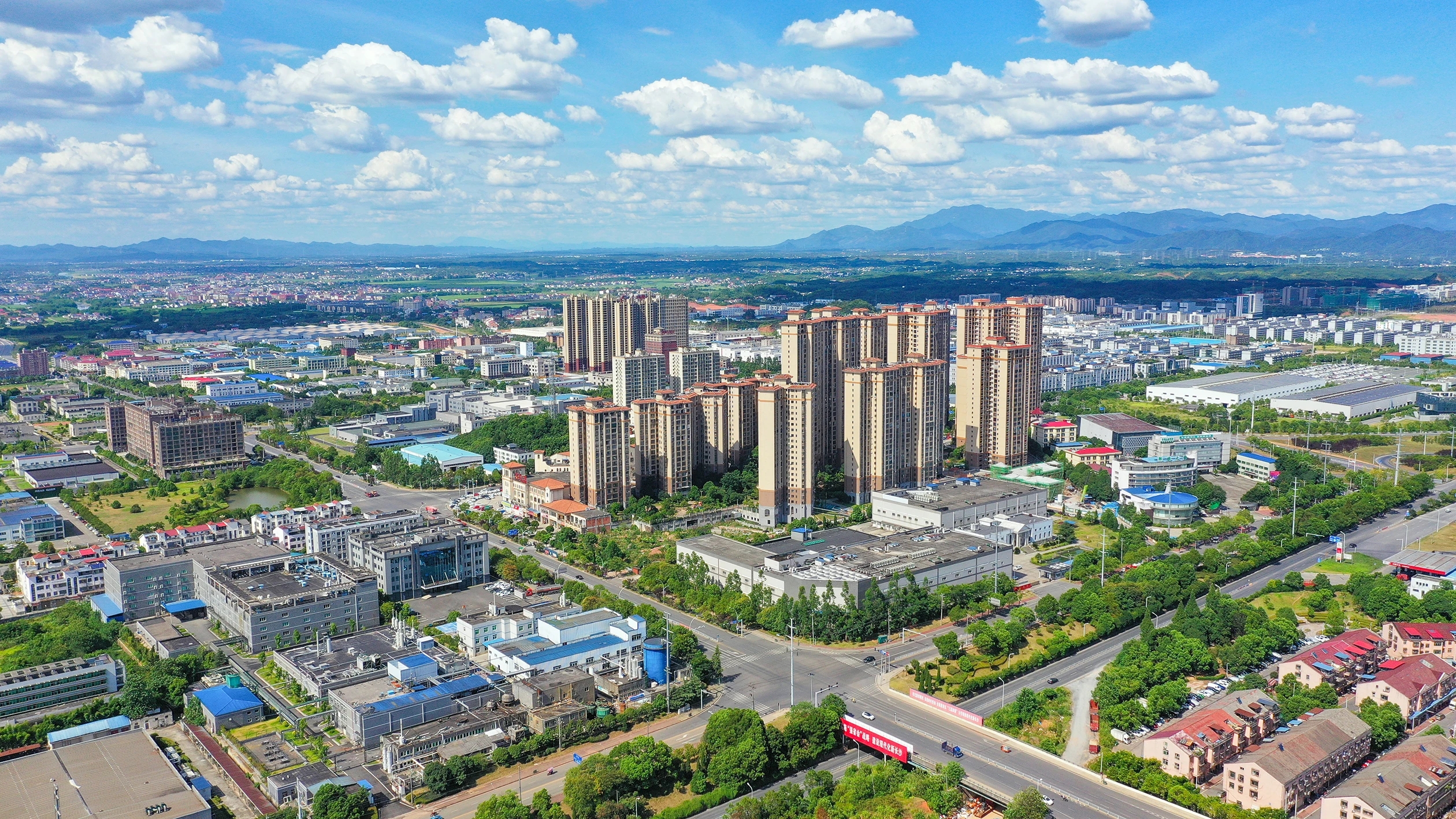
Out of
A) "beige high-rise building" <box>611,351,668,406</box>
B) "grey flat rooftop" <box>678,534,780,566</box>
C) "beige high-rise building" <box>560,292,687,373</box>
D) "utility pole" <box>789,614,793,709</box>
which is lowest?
"utility pole" <box>789,614,793,709</box>

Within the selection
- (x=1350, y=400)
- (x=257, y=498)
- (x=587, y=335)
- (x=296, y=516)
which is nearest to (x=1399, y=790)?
(x=296, y=516)

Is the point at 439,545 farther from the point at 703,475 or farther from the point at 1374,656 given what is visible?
the point at 1374,656

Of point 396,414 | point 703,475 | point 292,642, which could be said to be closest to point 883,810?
point 292,642

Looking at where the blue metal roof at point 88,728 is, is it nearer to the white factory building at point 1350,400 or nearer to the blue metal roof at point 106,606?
the blue metal roof at point 106,606

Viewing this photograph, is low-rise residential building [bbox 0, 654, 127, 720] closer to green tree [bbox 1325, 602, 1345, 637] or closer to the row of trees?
the row of trees

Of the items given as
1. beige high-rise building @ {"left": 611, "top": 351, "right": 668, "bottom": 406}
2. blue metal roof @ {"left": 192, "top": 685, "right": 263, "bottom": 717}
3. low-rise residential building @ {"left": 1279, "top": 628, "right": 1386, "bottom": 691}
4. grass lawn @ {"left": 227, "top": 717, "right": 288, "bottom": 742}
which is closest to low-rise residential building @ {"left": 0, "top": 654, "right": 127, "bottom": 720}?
blue metal roof @ {"left": 192, "top": 685, "right": 263, "bottom": 717}

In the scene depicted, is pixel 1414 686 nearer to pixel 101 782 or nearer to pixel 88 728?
pixel 101 782

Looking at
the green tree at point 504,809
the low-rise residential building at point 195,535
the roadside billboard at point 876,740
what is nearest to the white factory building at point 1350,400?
the roadside billboard at point 876,740
